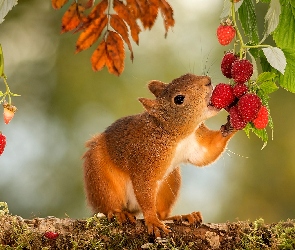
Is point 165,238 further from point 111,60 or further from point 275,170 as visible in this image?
point 275,170

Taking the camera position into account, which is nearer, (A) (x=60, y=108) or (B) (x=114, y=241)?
(B) (x=114, y=241)

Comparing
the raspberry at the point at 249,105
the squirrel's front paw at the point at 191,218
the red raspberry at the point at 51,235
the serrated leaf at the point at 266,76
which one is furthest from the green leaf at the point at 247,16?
the red raspberry at the point at 51,235

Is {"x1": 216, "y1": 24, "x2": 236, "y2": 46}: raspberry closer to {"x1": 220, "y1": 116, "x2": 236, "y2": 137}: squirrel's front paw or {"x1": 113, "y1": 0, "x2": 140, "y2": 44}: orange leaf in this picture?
{"x1": 113, "y1": 0, "x2": 140, "y2": 44}: orange leaf

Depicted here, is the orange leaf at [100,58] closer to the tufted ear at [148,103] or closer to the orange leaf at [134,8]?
the orange leaf at [134,8]

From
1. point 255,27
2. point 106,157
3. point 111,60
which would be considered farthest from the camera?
point 106,157

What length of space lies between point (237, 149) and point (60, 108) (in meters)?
1.47

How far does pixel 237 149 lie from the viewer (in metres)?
5.13

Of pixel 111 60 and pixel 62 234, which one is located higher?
pixel 111 60

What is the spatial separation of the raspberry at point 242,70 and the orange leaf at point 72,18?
1.56 feet

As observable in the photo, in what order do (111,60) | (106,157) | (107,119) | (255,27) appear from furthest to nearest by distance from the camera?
(107,119) < (106,157) < (255,27) < (111,60)

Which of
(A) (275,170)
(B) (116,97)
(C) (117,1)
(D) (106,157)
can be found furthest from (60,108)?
(C) (117,1)

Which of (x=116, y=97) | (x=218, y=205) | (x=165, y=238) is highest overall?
(x=116, y=97)

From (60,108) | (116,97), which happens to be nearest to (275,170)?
(116,97)

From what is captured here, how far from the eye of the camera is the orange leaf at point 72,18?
1911 millimetres
